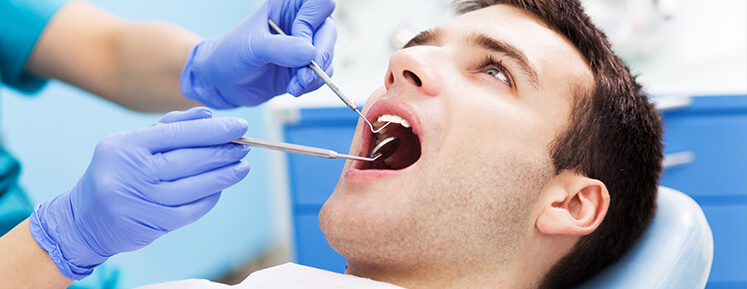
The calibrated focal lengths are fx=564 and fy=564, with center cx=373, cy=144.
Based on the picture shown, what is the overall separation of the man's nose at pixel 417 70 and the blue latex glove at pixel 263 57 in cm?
17

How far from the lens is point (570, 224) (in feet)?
3.32

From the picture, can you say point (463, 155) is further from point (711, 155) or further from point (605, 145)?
point (711, 155)

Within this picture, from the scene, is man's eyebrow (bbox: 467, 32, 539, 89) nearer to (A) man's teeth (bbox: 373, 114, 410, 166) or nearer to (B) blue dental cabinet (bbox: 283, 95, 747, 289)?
(A) man's teeth (bbox: 373, 114, 410, 166)

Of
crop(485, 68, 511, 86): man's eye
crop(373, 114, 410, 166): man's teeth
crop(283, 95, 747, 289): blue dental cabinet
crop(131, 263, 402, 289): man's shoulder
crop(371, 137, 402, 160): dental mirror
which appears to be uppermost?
crop(283, 95, 747, 289): blue dental cabinet

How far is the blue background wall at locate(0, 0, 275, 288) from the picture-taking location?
1.81m

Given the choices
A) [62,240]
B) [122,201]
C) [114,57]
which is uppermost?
[114,57]

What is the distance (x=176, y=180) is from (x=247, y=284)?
0.66ft

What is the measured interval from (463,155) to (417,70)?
6.4 inches

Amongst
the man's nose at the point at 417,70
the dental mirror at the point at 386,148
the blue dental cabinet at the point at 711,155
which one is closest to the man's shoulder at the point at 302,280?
the dental mirror at the point at 386,148

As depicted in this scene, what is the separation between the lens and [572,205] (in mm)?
1069

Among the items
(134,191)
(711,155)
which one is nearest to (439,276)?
(134,191)

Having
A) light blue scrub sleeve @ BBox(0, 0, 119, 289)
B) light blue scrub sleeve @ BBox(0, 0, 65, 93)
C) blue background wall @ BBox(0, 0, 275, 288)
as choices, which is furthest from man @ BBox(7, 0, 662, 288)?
blue background wall @ BBox(0, 0, 275, 288)

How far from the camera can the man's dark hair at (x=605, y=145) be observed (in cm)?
104

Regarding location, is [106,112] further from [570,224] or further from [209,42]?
[570,224]
